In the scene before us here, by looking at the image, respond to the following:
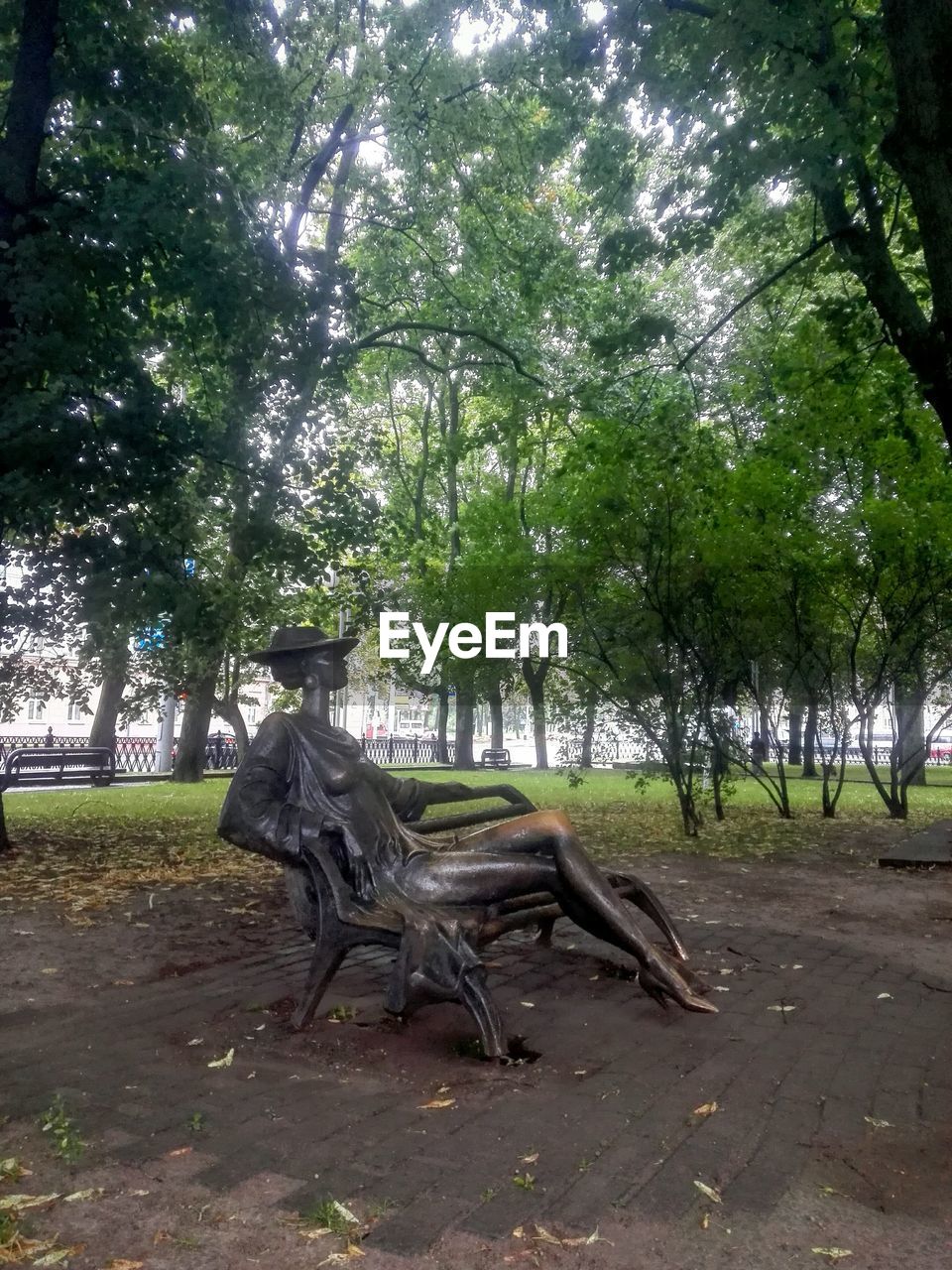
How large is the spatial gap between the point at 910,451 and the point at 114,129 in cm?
963

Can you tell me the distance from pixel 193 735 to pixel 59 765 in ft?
8.54

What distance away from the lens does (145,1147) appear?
11.0 feet

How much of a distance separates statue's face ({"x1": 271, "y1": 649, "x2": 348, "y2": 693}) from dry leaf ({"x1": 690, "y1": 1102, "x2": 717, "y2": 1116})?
2462mm

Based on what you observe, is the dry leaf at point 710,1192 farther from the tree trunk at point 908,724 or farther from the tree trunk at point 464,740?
the tree trunk at point 464,740

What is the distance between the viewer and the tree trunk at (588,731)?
15.4m

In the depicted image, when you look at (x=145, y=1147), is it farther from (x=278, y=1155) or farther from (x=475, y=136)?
(x=475, y=136)

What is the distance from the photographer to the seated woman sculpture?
4.65 metres

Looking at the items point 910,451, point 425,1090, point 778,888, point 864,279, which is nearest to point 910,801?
point 910,451

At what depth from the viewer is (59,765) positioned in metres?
20.6

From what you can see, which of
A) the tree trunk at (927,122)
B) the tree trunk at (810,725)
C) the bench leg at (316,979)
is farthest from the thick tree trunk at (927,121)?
the tree trunk at (810,725)

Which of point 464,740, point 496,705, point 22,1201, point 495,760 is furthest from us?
point 495,760

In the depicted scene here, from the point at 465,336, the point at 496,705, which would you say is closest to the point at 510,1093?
the point at 465,336

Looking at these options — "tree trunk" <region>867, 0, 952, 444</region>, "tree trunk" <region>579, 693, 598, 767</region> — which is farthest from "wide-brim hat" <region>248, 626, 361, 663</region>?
"tree trunk" <region>579, 693, 598, 767</region>

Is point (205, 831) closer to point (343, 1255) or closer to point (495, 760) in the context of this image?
point (343, 1255)
